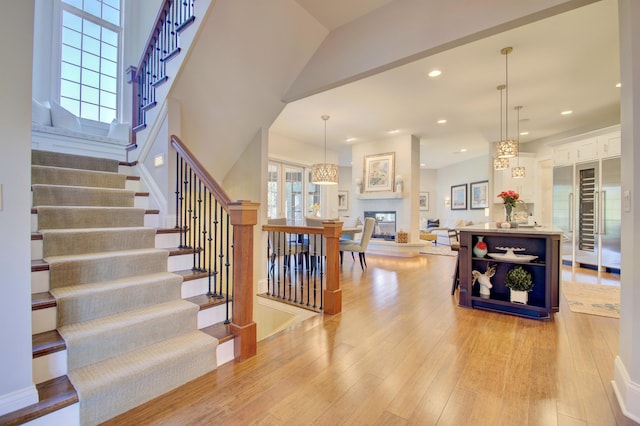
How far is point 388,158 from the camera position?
24.6ft

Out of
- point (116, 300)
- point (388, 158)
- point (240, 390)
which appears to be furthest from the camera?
point (388, 158)

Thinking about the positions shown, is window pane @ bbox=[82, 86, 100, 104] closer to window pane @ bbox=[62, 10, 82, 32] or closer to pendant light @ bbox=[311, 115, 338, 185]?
window pane @ bbox=[62, 10, 82, 32]

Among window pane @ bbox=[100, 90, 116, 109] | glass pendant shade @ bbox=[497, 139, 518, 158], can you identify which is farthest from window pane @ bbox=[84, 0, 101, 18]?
glass pendant shade @ bbox=[497, 139, 518, 158]

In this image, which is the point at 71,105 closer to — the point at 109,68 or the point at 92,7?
the point at 109,68

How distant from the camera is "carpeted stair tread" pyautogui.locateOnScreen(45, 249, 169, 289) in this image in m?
1.92

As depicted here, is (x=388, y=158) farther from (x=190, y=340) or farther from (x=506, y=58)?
(x=190, y=340)

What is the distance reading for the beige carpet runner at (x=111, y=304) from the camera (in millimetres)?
1597

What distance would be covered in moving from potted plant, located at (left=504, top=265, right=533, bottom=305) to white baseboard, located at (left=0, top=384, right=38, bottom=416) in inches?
152

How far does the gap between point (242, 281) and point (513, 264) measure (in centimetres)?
310

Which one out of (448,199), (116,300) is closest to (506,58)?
(116,300)

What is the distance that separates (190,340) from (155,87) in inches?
106

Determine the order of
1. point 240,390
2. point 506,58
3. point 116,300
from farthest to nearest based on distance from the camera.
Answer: point 506,58 < point 116,300 < point 240,390

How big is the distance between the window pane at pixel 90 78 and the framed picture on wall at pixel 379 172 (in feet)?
19.5

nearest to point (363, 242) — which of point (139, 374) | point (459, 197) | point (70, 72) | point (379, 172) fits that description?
point (379, 172)
